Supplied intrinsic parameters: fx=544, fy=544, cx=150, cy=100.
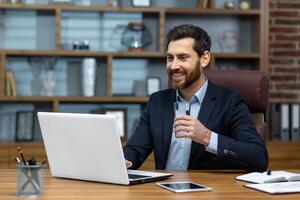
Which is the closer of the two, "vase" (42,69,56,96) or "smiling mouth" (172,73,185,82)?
"smiling mouth" (172,73,185,82)

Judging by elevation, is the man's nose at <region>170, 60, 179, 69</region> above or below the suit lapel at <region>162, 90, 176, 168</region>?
above

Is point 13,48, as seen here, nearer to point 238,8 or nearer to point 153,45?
point 153,45

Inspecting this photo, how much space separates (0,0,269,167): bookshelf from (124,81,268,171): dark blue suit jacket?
1.47 metres

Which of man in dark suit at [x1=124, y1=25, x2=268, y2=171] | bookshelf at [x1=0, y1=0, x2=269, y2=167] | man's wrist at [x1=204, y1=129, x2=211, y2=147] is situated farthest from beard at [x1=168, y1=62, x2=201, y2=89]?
bookshelf at [x1=0, y1=0, x2=269, y2=167]

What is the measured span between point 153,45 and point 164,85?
32cm

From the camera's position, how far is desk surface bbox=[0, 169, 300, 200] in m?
1.57

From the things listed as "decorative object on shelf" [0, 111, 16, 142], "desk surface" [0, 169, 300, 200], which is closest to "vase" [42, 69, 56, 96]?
"decorative object on shelf" [0, 111, 16, 142]

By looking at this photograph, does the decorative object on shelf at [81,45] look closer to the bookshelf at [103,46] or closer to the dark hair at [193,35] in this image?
the bookshelf at [103,46]

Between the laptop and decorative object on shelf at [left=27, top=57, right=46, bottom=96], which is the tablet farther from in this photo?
decorative object on shelf at [left=27, top=57, right=46, bottom=96]

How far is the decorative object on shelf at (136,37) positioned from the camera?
4.00m

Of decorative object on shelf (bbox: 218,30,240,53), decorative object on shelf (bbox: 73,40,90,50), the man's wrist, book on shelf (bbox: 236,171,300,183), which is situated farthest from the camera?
decorative object on shelf (bbox: 218,30,240,53)

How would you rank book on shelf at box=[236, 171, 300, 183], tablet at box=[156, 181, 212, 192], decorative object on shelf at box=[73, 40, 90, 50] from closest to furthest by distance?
tablet at box=[156, 181, 212, 192] < book on shelf at box=[236, 171, 300, 183] < decorative object on shelf at box=[73, 40, 90, 50]

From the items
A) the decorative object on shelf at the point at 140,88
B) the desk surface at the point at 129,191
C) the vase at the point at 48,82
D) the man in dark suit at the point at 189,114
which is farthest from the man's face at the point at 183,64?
the vase at the point at 48,82

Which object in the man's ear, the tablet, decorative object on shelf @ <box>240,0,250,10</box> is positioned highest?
decorative object on shelf @ <box>240,0,250,10</box>
